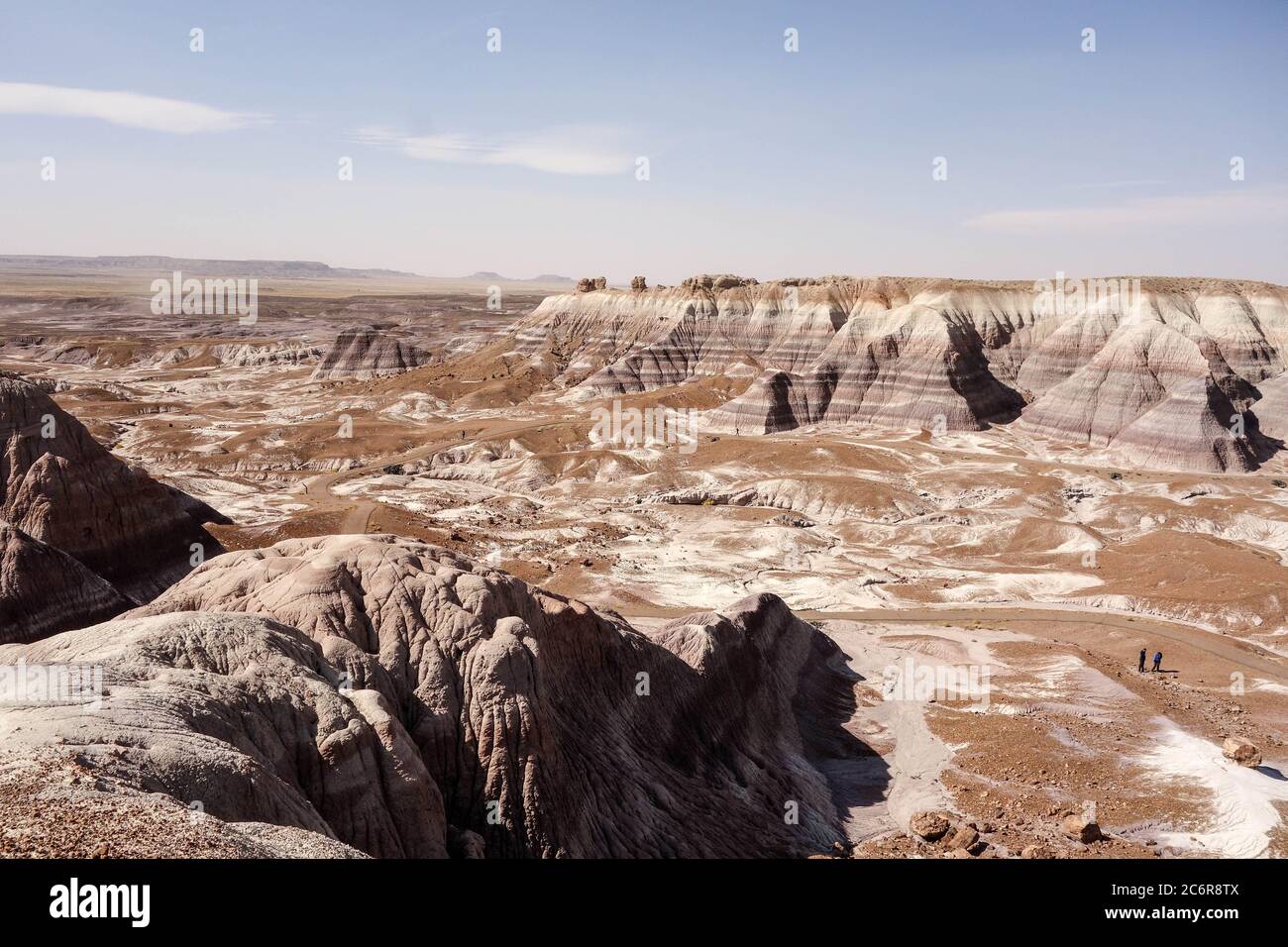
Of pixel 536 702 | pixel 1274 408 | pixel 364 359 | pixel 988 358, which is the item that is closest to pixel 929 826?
pixel 536 702

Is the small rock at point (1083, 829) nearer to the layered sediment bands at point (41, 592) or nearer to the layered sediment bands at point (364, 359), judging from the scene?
the layered sediment bands at point (41, 592)

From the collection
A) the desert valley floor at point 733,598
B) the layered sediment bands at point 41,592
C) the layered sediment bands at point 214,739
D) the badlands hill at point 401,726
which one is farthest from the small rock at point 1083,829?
the layered sediment bands at point 41,592

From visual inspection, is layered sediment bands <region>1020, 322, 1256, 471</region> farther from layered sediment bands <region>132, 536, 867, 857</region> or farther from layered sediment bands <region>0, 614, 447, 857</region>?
layered sediment bands <region>0, 614, 447, 857</region>

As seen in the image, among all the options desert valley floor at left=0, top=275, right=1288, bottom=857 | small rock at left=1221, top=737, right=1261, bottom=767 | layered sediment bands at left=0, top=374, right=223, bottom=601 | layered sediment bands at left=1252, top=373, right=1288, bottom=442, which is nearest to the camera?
desert valley floor at left=0, top=275, right=1288, bottom=857

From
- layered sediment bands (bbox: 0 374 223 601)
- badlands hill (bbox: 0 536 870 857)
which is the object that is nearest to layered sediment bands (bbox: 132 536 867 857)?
badlands hill (bbox: 0 536 870 857)

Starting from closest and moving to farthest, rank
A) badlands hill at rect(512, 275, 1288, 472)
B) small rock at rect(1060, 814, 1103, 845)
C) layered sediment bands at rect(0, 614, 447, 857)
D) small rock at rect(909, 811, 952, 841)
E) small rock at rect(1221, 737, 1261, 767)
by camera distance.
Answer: layered sediment bands at rect(0, 614, 447, 857)
small rock at rect(1060, 814, 1103, 845)
small rock at rect(909, 811, 952, 841)
small rock at rect(1221, 737, 1261, 767)
badlands hill at rect(512, 275, 1288, 472)
